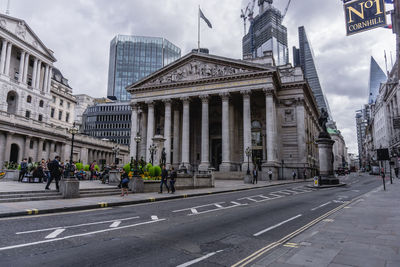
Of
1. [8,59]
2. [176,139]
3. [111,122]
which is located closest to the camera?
[8,59]

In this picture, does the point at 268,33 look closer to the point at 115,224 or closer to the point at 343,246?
the point at 115,224

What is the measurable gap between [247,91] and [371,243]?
38103 millimetres

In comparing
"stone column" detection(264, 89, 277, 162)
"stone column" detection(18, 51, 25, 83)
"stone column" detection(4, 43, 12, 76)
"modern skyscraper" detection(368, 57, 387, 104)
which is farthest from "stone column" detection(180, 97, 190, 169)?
"modern skyscraper" detection(368, 57, 387, 104)

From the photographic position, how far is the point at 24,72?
169 ft

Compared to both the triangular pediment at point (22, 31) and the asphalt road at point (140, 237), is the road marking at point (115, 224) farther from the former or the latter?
the triangular pediment at point (22, 31)

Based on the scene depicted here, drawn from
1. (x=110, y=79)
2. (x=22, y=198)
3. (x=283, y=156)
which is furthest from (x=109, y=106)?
(x=22, y=198)

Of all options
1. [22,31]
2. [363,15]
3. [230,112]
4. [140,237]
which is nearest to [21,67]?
[22,31]

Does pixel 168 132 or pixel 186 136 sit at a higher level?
pixel 168 132

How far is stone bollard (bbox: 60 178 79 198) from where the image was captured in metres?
15.2

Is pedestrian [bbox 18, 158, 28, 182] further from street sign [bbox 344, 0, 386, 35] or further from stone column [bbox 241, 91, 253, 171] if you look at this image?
stone column [bbox 241, 91, 253, 171]

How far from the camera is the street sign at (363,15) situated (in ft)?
39.6

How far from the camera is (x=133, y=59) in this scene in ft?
386

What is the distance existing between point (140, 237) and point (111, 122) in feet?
289

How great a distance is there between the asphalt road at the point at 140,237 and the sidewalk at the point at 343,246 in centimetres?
68
